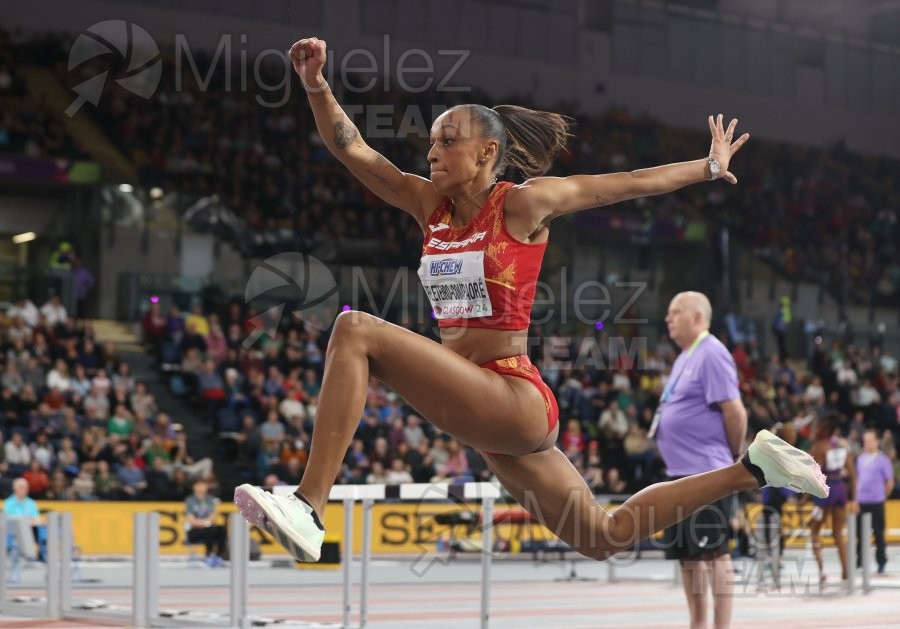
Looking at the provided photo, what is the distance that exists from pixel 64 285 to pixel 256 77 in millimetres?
7955

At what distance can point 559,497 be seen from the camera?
5.03m

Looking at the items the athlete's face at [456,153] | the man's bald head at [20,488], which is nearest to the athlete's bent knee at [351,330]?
the athlete's face at [456,153]

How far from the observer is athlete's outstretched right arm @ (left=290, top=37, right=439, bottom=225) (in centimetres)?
509

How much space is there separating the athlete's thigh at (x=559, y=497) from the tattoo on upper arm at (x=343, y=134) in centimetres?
133

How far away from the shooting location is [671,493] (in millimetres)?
5305

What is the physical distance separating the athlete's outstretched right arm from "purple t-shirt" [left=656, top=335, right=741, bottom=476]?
9.37 feet

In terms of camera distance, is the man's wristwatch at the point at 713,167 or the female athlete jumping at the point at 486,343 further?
the man's wristwatch at the point at 713,167

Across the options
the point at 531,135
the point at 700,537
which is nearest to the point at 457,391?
the point at 531,135

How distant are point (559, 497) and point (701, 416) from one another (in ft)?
8.75

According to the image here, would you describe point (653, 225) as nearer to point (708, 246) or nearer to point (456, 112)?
point (708, 246)

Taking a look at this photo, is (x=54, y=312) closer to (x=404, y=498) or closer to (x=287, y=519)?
(x=404, y=498)

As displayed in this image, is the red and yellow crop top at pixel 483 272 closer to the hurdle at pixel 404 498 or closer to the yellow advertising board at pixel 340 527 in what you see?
the hurdle at pixel 404 498

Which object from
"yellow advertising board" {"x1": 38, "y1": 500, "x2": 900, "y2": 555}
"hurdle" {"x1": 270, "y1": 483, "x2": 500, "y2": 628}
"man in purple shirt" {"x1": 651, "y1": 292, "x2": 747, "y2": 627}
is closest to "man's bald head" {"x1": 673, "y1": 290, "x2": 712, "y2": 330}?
"man in purple shirt" {"x1": 651, "y1": 292, "x2": 747, "y2": 627}

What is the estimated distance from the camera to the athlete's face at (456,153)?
192 inches
